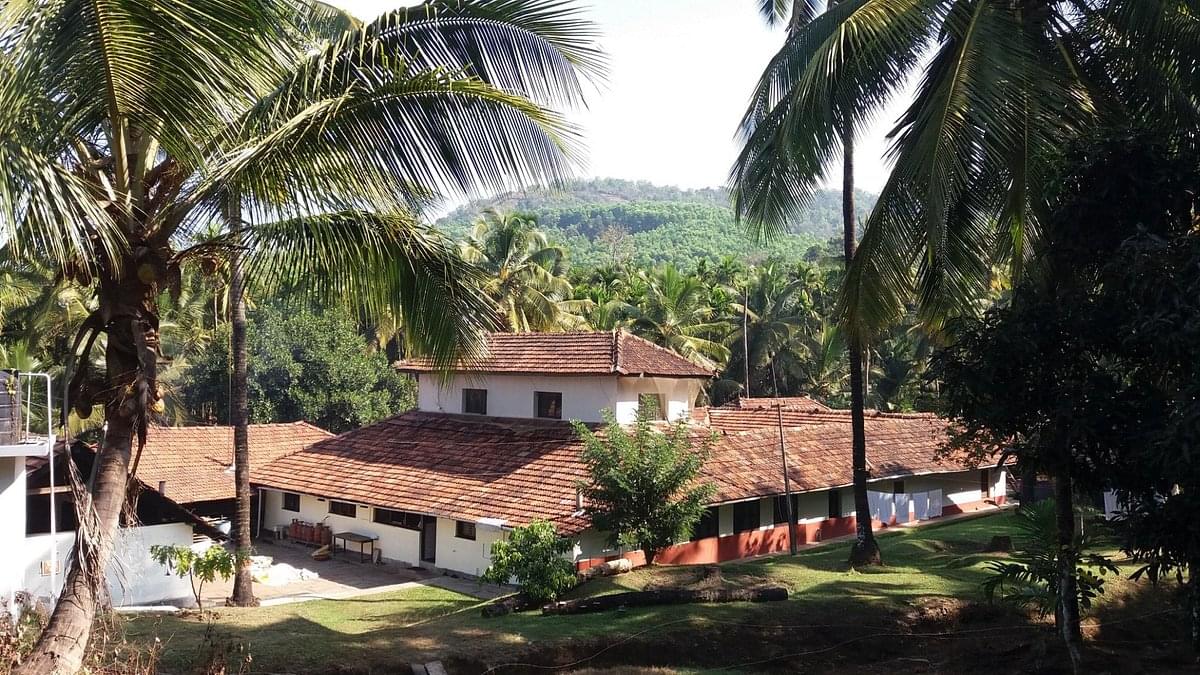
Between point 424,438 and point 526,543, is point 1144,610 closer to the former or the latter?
point 526,543

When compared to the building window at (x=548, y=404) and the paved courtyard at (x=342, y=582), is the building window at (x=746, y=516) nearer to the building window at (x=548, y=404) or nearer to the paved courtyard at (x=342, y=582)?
the building window at (x=548, y=404)

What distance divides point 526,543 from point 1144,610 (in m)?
10.5

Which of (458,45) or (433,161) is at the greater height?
(458,45)

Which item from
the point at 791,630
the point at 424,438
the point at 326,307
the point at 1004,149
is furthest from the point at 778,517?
the point at 326,307

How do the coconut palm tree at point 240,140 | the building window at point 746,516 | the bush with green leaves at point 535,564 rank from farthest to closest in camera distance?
the building window at point 746,516
the bush with green leaves at point 535,564
the coconut palm tree at point 240,140

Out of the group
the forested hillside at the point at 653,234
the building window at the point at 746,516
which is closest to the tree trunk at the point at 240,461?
the building window at the point at 746,516

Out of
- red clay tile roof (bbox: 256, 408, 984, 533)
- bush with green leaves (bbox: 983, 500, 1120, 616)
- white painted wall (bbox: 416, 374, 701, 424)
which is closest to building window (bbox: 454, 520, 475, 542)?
red clay tile roof (bbox: 256, 408, 984, 533)

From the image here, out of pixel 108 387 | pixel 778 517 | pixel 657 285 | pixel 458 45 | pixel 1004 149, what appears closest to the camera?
pixel 108 387

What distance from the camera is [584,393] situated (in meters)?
25.5

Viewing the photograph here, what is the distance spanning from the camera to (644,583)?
1758 cm

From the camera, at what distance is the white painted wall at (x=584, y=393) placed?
82.5 feet

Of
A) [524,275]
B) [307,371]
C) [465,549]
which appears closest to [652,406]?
[465,549]

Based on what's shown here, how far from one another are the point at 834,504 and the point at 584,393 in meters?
8.85

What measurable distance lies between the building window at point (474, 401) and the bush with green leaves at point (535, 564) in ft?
33.7
